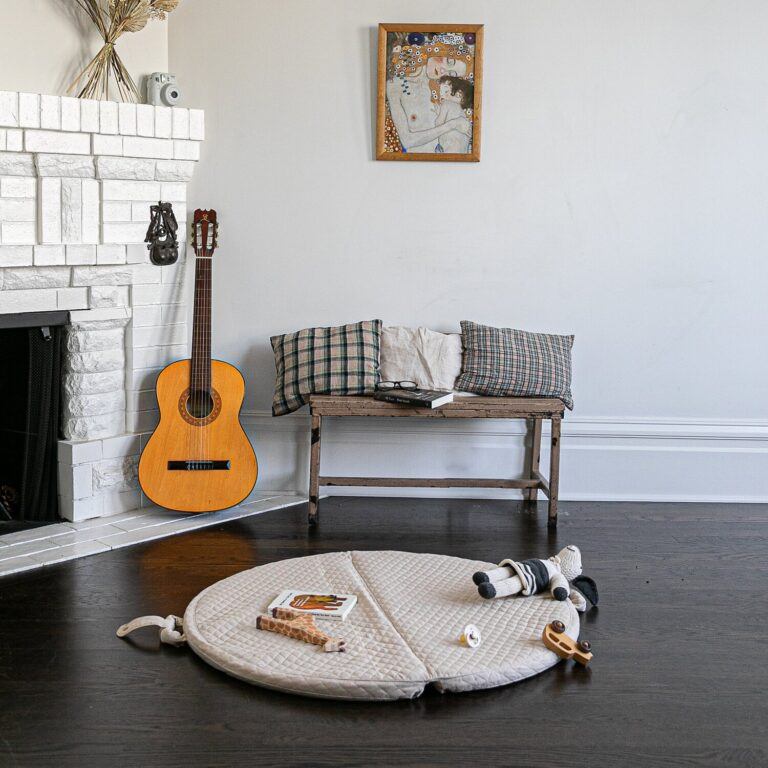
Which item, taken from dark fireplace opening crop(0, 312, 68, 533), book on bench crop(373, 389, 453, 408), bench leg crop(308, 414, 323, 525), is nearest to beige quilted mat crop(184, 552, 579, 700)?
bench leg crop(308, 414, 323, 525)

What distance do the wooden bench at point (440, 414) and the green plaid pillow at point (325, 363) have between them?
5 cm

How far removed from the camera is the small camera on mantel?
3.47m

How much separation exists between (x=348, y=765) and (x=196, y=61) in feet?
8.92

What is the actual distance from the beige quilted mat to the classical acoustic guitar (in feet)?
2.16

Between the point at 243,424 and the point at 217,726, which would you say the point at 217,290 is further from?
the point at 217,726

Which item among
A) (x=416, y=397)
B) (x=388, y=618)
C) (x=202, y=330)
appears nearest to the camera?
(x=388, y=618)

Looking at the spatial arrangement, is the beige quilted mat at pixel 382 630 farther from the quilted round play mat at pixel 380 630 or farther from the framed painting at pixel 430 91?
the framed painting at pixel 430 91

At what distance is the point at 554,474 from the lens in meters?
3.58

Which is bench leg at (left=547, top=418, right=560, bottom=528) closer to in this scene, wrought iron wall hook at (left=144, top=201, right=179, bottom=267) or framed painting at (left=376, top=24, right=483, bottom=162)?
framed painting at (left=376, top=24, right=483, bottom=162)

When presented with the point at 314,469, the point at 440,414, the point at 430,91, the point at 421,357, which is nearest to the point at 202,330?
the point at 314,469

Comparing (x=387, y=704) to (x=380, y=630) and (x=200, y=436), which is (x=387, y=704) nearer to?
(x=380, y=630)

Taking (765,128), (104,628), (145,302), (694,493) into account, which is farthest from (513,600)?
(765,128)

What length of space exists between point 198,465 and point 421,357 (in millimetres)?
931

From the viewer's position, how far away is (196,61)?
3.68m
